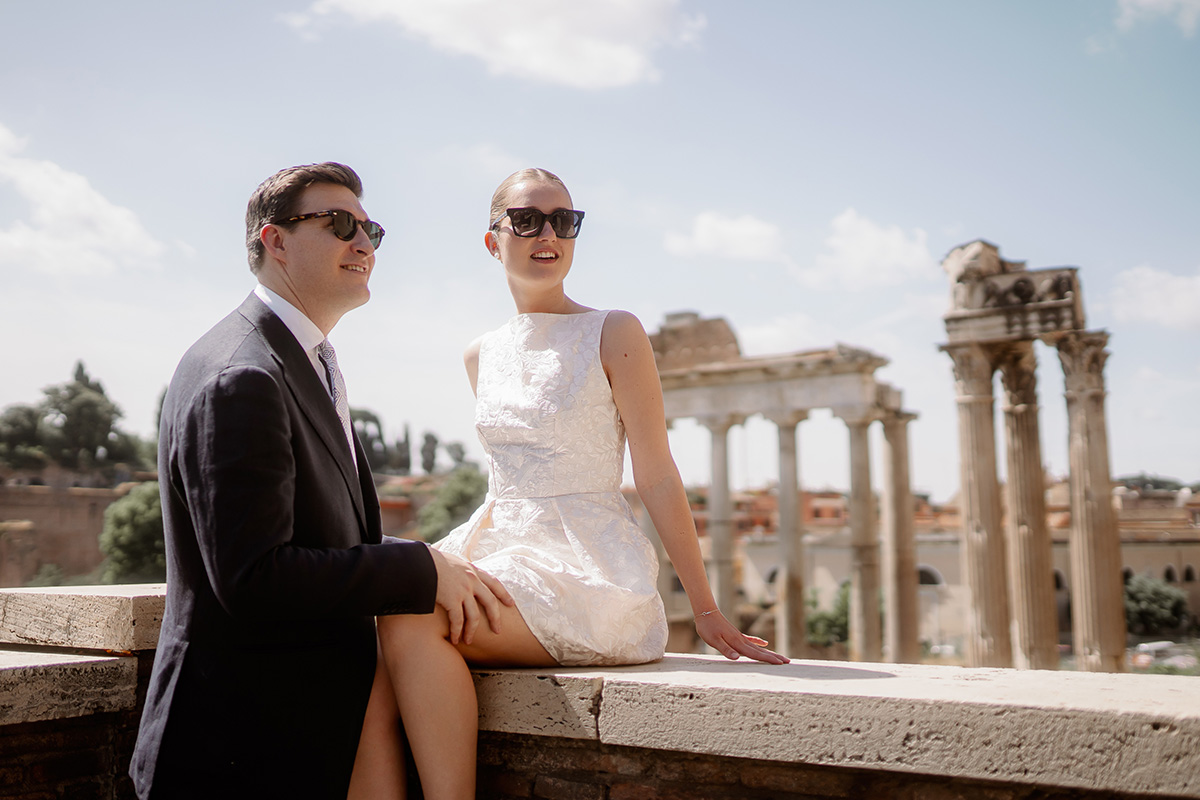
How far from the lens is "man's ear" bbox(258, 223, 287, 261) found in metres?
3.34

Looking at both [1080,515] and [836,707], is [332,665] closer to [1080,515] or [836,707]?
[836,707]

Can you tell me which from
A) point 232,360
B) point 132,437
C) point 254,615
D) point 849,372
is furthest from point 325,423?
point 132,437

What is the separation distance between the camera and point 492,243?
14.2 ft

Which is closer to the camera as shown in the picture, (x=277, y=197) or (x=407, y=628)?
(x=407, y=628)

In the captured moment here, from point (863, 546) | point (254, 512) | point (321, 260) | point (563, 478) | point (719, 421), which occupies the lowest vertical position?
point (863, 546)

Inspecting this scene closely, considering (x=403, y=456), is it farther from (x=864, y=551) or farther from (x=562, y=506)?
(x=562, y=506)

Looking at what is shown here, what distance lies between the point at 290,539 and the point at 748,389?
22532 mm

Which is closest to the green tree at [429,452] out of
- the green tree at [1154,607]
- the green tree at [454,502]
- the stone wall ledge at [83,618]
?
the green tree at [454,502]

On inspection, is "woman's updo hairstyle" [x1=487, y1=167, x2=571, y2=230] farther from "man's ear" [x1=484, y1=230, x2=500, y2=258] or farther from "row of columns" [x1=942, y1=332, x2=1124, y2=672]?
"row of columns" [x1=942, y1=332, x2=1124, y2=672]

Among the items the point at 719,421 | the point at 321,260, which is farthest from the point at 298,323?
the point at 719,421

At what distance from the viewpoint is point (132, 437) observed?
6950 centimetres

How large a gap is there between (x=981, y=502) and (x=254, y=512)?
1713 centimetres

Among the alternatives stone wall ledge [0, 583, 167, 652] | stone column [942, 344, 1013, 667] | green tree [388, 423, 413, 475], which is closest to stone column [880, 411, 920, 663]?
stone column [942, 344, 1013, 667]

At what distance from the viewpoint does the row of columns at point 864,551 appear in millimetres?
22641
